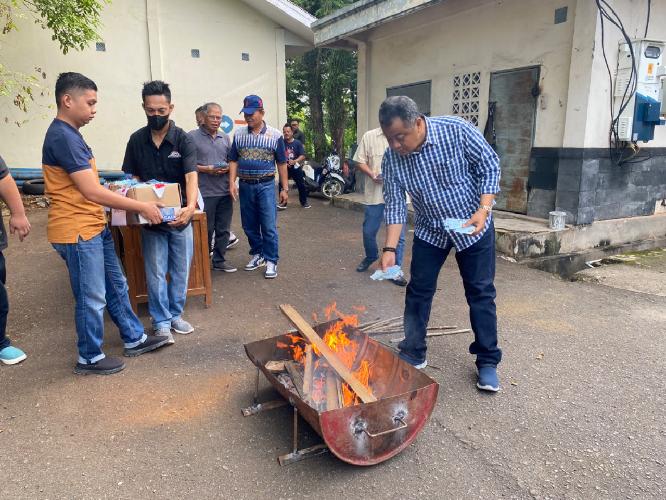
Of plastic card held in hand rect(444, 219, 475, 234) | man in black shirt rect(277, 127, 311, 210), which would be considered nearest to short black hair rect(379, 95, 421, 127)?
plastic card held in hand rect(444, 219, 475, 234)

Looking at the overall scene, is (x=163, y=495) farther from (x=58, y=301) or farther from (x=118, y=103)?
(x=118, y=103)

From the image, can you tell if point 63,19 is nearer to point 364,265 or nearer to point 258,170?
point 258,170

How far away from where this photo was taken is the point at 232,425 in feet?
9.74

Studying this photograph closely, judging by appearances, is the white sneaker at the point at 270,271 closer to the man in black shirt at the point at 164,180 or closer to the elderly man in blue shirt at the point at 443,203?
the man in black shirt at the point at 164,180

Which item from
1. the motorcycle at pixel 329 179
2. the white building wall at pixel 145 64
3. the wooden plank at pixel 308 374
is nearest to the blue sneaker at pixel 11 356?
the wooden plank at pixel 308 374

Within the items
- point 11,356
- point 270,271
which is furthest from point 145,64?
point 11,356

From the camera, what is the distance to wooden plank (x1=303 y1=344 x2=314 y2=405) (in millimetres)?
2844

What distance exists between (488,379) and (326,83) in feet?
45.8

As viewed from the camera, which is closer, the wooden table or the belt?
the wooden table

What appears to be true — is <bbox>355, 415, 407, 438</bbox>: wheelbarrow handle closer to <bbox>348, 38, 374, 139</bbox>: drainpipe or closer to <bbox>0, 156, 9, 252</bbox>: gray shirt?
<bbox>0, 156, 9, 252</bbox>: gray shirt

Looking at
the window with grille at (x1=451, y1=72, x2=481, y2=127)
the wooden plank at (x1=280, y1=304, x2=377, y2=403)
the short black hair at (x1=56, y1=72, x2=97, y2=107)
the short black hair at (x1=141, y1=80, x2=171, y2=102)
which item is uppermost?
the window with grille at (x1=451, y1=72, x2=481, y2=127)

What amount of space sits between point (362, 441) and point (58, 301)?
3.92 meters

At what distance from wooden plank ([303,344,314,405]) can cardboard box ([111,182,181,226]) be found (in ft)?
4.95

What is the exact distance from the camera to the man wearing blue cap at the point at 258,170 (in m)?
5.47
